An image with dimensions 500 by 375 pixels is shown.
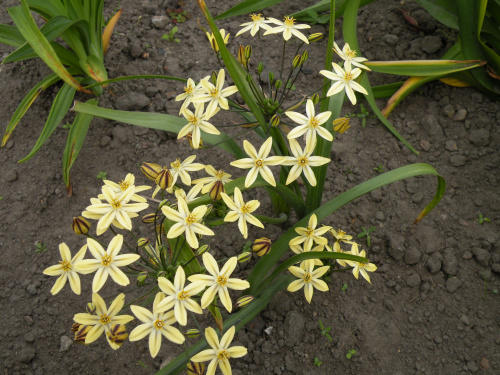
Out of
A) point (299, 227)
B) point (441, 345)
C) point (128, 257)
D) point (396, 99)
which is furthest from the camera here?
point (396, 99)

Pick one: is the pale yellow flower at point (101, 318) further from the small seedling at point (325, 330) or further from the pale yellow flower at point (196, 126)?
the small seedling at point (325, 330)

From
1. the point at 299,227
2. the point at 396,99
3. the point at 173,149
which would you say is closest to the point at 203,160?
the point at 173,149

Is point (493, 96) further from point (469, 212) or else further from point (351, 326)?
point (351, 326)

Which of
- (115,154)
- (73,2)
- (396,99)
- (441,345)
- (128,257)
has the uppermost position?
(73,2)

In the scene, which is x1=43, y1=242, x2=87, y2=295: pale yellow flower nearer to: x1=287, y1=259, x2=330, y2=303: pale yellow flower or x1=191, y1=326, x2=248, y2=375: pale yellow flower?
x1=191, y1=326, x2=248, y2=375: pale yellow flower

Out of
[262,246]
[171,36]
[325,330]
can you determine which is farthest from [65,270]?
[171,36]

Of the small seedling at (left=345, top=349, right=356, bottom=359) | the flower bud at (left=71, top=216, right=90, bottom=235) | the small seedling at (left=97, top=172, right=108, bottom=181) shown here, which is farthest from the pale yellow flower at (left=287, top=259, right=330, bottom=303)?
the small seedling at (left=97, top=172, right=108, bottom=181)
